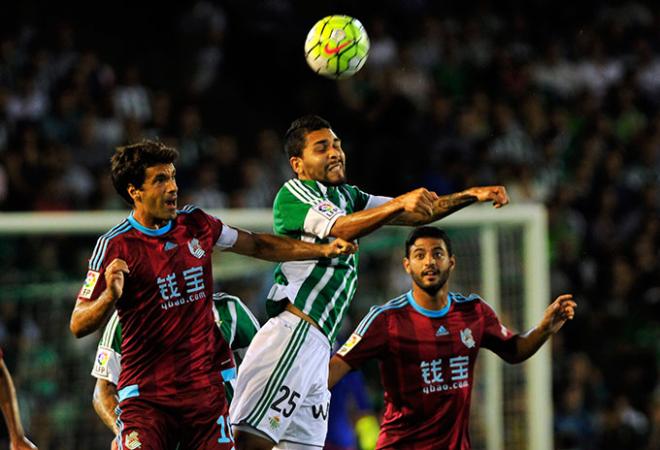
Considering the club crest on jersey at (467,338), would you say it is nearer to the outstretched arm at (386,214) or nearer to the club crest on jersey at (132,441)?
the outstretched arm at (386,214)

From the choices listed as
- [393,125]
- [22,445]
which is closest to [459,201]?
[22,445]

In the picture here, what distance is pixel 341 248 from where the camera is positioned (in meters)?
5.71

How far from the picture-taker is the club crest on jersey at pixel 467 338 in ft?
22.1

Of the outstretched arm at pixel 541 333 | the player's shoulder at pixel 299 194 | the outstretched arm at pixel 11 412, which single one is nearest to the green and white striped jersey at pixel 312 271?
the player's shoulder at pixel 299 194

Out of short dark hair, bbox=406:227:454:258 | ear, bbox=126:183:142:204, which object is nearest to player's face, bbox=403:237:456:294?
short dark hair, bbox=406:227:454:258

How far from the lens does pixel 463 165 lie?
1307 cm

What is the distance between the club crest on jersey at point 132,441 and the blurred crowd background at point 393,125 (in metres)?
4.01

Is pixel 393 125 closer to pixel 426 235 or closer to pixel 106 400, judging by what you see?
pixel 426 235

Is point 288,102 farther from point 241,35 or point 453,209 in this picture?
point 453,209

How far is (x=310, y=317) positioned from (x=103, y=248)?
1216 mm

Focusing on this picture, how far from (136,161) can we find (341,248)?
3.47 ft

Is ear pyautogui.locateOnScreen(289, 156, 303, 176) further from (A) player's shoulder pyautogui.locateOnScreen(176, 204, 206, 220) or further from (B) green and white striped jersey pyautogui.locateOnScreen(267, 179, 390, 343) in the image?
(A) player's shoulder pyautogui.locateOnScreen(176, 204, 206, 220)

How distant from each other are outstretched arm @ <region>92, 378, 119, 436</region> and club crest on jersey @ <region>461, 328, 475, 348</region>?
6.22ft

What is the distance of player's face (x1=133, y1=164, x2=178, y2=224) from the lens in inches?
228
